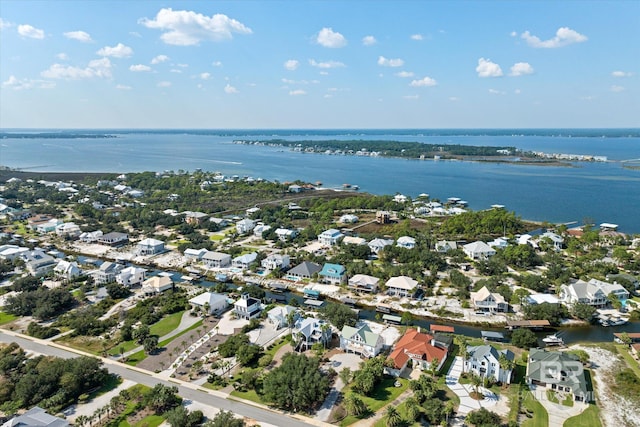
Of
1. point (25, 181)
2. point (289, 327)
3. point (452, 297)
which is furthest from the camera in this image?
point (25, 181)

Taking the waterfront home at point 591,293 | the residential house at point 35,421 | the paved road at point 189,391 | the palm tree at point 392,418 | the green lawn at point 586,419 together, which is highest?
the waterfront home at point 591,293

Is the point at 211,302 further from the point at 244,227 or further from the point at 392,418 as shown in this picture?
the point at 244,227

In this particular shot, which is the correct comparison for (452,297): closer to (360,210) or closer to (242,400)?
(242,400)

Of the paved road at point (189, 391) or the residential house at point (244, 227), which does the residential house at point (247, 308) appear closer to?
the paved road at point (189, 391)

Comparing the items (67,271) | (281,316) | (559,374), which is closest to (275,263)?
(281,316)

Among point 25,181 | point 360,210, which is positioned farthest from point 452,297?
point 25,181

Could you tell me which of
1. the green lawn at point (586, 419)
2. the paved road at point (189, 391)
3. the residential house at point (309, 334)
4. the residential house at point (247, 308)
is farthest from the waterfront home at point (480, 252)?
the paved road at point (189, 391)
